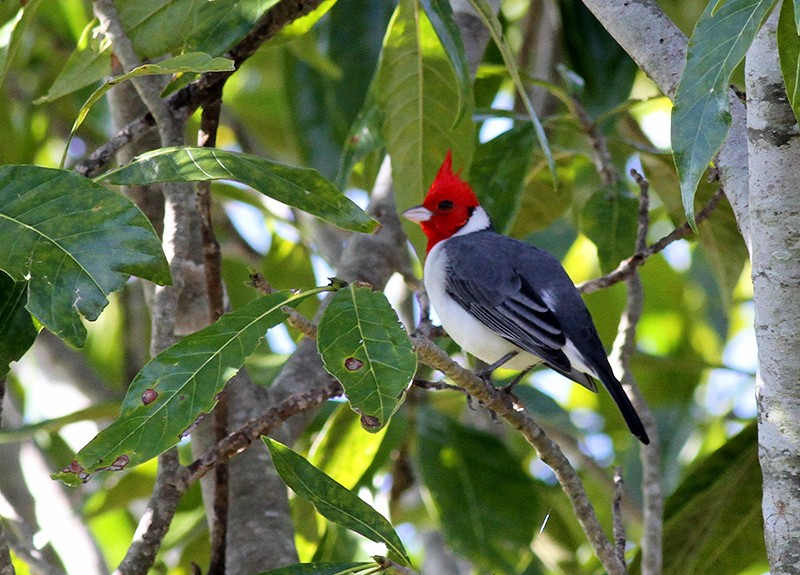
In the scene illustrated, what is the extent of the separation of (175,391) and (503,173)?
2.09 m

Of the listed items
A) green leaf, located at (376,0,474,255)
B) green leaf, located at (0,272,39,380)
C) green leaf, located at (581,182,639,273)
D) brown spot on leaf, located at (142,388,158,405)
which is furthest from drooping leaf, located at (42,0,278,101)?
green leaf, located at (581,182,639,273)

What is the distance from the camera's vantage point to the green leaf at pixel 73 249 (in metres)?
1.72

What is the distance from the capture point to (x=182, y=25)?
2.70m

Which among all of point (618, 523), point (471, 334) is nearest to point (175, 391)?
point (618, 523)

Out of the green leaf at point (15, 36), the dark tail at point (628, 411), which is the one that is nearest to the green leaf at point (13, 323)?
the green leaf at point (15, 36)

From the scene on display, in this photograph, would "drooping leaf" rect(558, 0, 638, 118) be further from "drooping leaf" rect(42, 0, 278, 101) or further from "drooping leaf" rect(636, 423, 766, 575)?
"drooping leaf" rect(42, 0, 278, 101)

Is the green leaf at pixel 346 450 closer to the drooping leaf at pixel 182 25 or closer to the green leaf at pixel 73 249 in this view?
the drooping leaf at pixel 182 25

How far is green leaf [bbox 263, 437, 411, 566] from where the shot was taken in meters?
1.94

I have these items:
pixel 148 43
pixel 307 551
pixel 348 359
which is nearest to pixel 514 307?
pixel 307 551

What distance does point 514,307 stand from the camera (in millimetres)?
3711

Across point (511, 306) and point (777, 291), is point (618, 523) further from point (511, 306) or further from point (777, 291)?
point (511, 306)

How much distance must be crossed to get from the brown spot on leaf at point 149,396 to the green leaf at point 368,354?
296 mm

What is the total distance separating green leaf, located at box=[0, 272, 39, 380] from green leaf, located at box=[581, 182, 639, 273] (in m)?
2.04

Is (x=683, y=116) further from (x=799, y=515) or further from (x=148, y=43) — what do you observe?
(x=148, y=43)
